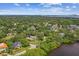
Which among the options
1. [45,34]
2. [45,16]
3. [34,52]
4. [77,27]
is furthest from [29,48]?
[77,27]

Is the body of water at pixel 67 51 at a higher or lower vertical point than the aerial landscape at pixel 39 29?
lower

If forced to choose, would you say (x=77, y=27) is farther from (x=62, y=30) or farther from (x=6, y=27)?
(x=6, y=27)

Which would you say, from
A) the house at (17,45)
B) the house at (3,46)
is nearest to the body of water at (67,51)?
the house at (17,45)

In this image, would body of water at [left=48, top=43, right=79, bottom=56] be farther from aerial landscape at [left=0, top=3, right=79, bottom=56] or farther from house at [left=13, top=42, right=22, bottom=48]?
house at [left=13, top=42, right=22, bottom=48]

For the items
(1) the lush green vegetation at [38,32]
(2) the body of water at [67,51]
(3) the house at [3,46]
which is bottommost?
(2) the body of water at [67,51]

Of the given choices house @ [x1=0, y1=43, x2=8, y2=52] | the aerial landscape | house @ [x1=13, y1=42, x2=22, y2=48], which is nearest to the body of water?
the aerial landscape

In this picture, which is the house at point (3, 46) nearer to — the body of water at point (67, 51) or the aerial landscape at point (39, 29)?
the aerial landscape at point (39, 29)

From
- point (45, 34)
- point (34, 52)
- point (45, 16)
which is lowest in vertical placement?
point (34, 52)
